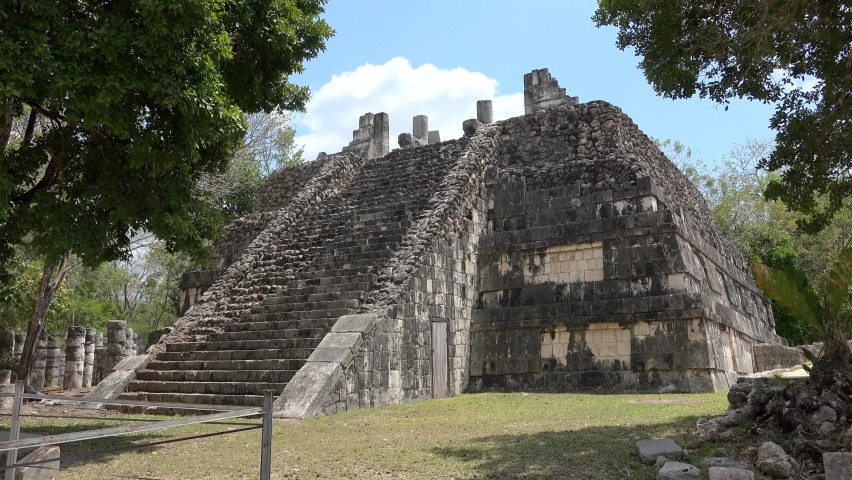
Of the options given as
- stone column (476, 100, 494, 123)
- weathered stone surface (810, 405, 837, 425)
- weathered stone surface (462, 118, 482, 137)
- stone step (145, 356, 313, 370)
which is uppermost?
stone column (476, 100, 494, 123)

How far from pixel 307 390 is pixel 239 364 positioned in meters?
2.58

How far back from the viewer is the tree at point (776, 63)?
26.6 feet

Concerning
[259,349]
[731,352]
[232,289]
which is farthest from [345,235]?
[731,352]

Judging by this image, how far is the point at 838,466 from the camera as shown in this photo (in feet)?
16.7

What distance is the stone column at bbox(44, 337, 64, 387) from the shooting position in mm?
23969

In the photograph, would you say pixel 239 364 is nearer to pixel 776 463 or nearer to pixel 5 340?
pixel 776 463

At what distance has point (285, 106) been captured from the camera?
10898mm

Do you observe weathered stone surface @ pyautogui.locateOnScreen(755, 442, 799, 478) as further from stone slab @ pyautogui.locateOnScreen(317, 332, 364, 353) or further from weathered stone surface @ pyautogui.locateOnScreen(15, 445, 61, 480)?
stone slab @ pyautogui.locateOnScreen(317, 332, 364, 353)

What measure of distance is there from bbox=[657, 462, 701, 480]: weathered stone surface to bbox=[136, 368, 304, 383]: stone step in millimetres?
7609

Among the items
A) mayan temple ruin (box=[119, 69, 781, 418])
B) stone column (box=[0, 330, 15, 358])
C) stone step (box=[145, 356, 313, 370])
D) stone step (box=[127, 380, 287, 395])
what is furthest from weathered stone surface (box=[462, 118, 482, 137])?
stone column (box=[0, 330, 15, 358])

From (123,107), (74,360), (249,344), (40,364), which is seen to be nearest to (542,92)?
(249,344)

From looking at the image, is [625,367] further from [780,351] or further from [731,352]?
[780,351]

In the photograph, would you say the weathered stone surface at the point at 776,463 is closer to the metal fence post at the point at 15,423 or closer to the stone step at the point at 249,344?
the metal fence post at the point at 15,423

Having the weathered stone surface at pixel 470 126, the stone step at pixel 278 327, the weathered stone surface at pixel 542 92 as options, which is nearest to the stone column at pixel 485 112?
the weathered stone surface at pixel 542 92
